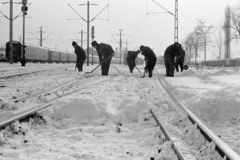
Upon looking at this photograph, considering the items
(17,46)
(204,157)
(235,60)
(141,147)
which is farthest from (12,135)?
(235,60)

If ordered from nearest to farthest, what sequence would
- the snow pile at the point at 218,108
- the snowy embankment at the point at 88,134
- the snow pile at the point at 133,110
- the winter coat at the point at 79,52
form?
the snowy embankment at the point at 88,134
the snow pile at the point at 218,108
the snow pile at the point at 133,110
the winter coat at the point at 79,52

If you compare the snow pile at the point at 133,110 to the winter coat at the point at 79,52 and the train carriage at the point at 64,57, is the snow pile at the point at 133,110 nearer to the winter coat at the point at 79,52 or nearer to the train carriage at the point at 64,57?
the winter coat at the point at 79,52

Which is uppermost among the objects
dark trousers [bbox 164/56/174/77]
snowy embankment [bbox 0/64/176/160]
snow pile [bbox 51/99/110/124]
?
dark trousers [bbox 164/56/174/77]

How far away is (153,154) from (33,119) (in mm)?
2143

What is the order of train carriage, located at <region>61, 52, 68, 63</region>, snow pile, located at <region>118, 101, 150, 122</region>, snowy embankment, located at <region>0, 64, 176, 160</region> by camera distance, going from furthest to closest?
train carriage, located at <region>61, 52, 68, 63</region> < snow pile, located at <region>118, 101, 150, 122</region> < snowy embankment, located at <region>0, 64, 176, 160</region>

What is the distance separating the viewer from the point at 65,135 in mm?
3590

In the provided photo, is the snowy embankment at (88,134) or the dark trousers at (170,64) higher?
the dark trousers at (170,64)

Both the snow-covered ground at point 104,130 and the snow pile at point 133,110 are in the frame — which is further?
the snow pile at point 133,110

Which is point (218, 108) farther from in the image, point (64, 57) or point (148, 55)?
point (64, 57)

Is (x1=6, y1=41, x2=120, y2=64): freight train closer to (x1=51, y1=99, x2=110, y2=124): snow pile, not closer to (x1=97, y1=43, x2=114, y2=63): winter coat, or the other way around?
(x1=97, y1=43, x2=114, y2=63): winter coat

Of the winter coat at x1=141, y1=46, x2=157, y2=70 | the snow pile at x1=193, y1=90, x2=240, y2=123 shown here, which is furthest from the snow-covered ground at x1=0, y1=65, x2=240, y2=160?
the winter coat at x1=141, y1=46, x2=157, y2=70

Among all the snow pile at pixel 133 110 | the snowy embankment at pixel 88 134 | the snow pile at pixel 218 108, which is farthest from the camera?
the snow pile at pixel 133 110

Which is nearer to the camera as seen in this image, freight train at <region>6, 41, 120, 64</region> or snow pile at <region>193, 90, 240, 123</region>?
snow pile at <region>193, 90, 240, 123</region>

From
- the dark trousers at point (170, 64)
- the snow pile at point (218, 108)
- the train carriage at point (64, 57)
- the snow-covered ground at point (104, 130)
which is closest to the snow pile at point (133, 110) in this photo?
the snow-covered ground at point (104, 130)
